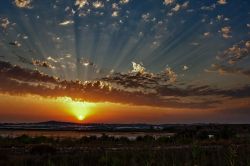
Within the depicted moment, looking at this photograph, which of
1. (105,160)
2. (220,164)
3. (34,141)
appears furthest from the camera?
(34,141)

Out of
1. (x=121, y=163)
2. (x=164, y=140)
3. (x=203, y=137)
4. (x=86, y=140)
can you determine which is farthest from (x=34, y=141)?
(x=121, y=163)

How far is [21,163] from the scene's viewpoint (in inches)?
610

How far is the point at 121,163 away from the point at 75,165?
74.8 inches

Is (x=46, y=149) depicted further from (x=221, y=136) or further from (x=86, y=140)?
(x=221, y=136)

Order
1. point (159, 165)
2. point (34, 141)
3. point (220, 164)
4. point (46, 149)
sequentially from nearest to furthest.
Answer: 1. point (159, 165)
2. point (220, 164)
3. point (46, 149)
4. point (34, 141)

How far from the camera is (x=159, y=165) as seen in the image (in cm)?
1352

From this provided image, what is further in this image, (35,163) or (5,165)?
(35,163)

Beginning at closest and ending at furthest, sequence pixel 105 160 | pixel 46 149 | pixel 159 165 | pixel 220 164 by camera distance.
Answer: pixel 159 165 → pixel 220 164 → pixel 105 160 → pixel 46 149

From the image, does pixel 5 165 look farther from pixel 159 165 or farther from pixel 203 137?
pixel 203 137

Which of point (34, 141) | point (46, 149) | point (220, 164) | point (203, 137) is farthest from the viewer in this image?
point (203, 137)

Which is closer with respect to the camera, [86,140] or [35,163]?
[35,163]

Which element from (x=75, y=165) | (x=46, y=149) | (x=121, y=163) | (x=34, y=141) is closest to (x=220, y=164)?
(x=121, y=163)

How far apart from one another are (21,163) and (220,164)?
7.98 metres

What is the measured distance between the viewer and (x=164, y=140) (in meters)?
34.1
